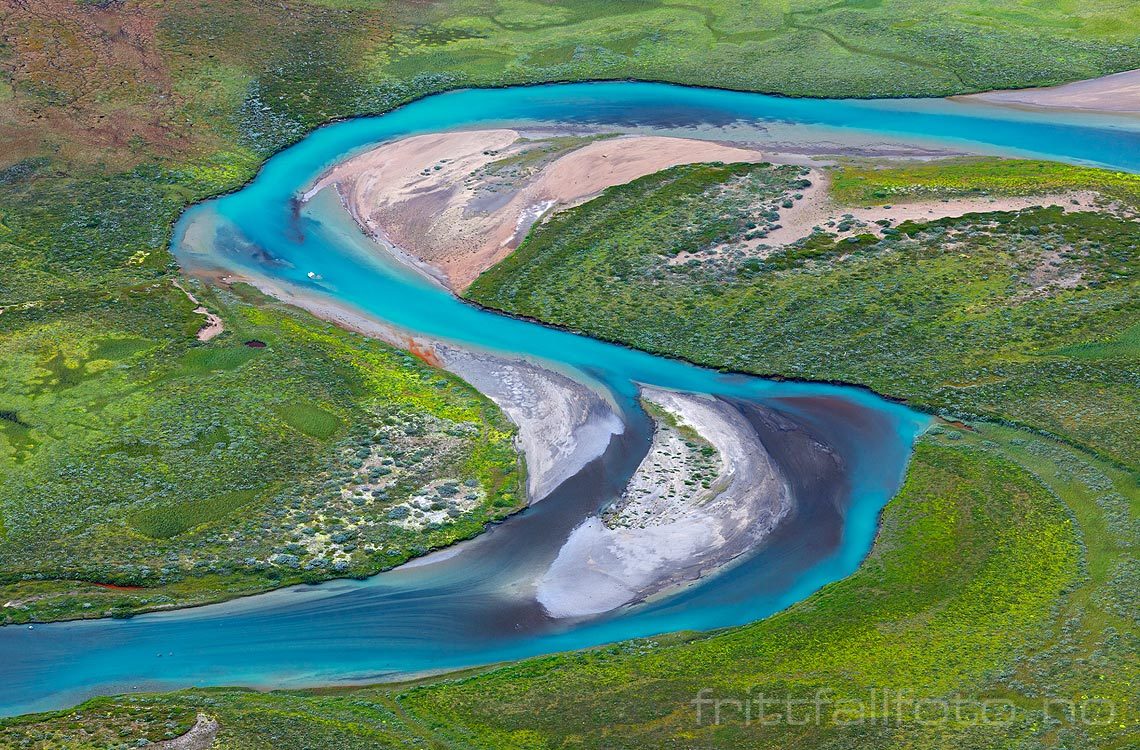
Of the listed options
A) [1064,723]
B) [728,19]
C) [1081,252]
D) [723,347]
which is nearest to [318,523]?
[723,347]

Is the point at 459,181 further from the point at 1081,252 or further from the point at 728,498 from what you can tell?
the point at 1081,252

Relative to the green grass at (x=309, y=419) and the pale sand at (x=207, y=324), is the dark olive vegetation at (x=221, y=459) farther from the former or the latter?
the pale sand at (x=207, y=324)

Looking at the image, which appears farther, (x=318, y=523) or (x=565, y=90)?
(x=565, y=90)

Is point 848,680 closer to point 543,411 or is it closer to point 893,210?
point 543,411

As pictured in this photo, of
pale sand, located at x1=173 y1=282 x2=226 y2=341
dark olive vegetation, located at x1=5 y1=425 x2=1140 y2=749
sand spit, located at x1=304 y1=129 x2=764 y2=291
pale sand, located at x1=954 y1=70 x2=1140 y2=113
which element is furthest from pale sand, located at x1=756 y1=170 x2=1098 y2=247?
pale sand, located at x1=173 y1=282 x2=226 y2=341

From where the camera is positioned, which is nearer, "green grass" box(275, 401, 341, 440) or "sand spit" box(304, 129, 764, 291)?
"green grass" box(275, 401, 341, 440)

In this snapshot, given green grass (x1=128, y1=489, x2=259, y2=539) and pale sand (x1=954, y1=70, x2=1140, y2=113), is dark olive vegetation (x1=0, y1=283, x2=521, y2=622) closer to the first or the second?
green grass (x1=128, y1=489, x2=259, y2=539)

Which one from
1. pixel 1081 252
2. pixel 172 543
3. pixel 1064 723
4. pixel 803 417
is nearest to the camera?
pixel 1064 723
